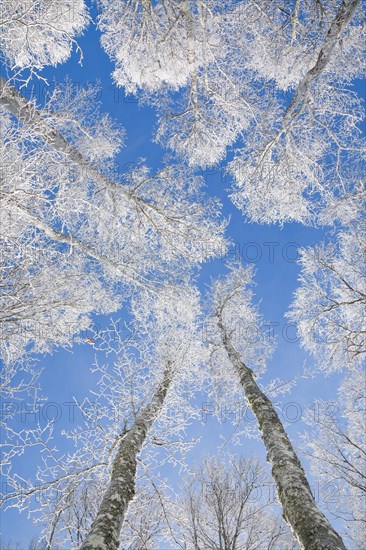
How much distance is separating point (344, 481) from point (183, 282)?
Answer: 593 cm

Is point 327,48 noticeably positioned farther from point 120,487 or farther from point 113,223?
point 120,487

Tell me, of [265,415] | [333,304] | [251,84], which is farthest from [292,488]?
[251,84]

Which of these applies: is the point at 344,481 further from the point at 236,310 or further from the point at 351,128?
the point at 351,128

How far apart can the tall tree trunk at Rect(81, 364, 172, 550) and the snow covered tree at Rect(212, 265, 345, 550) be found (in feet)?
5.53

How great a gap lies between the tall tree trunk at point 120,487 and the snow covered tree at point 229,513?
239cm

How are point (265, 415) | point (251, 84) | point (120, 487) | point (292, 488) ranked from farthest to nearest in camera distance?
point (251, 84) → point (265, 415) → point (120, 487) → point (292, 488)

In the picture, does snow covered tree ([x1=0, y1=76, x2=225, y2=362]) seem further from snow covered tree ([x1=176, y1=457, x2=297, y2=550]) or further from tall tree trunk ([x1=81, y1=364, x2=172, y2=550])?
snow covered tree ([x1=176, y1=457, x2=297, y2=550])

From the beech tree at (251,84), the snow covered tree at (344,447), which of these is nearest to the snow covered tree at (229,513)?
the snow covered tree at (344,447)

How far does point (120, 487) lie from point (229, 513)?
4.95 m

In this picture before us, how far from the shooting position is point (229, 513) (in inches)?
302

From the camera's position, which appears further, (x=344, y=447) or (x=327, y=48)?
(x=344, y=447)

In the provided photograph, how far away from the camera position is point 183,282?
8.40 m

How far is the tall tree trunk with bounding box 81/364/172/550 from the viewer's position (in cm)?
304

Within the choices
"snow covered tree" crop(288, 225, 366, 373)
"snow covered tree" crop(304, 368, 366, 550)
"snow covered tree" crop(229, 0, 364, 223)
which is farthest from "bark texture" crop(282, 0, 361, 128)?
"snow covered tree" crop(304, 368, 366, 550)
